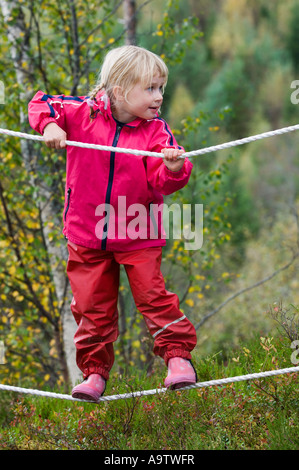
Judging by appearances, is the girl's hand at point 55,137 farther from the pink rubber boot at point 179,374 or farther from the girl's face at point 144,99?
the pink rubber boot at point 179,374

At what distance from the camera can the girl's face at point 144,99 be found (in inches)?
91.7

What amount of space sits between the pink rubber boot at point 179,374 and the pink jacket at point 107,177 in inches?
18.7

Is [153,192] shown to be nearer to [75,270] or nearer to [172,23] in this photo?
[75,270]

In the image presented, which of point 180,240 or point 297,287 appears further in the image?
point 297,287

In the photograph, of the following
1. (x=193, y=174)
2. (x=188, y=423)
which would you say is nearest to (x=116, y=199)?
(x=188, y=423)

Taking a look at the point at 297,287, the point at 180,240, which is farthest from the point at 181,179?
the point at 297,287

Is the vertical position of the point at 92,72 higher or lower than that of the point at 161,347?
higher

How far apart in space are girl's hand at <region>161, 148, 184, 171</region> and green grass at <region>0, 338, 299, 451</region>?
2.91ft

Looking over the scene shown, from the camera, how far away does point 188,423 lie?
Answer: 2303mm

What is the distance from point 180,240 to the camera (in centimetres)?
497

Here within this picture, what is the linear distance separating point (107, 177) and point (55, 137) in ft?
0.87

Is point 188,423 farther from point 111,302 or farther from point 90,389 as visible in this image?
point 111,302

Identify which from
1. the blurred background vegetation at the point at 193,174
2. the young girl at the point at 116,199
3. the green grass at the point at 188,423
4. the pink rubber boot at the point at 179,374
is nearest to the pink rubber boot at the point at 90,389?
the young girl at the point at 116,199

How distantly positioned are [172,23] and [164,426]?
3455 millimetres
